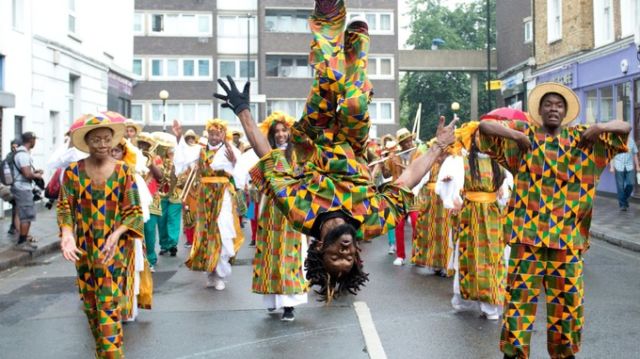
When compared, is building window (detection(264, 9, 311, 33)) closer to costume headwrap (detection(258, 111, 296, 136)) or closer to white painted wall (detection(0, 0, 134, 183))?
white painted wall (detection(0, 0, 134, 183))

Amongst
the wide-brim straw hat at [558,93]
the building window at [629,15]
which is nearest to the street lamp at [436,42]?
the building window at [629,15]

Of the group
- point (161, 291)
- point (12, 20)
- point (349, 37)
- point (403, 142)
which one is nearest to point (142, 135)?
point (161, 291)

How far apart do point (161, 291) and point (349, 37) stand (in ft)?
17.6

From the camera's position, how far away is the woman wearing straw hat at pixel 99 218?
18.4 ft

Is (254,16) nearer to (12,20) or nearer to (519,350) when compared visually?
(12,20)

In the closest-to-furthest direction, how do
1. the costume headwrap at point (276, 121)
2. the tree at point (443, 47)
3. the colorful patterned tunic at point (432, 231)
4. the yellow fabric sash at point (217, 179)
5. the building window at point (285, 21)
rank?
the costume headwrap at point (276, 121) < the yellow fabric sash at point (217, 179) < the colorful patterned tunic at point (432, 231) < the building window at point (285, 21) < the tree at point (443, 47)

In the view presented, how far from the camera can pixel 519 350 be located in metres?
5.28

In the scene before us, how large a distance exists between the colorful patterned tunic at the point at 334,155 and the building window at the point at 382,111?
148ft

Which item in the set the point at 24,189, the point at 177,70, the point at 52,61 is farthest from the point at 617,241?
the point at 177,70

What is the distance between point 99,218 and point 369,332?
2760 millimetres

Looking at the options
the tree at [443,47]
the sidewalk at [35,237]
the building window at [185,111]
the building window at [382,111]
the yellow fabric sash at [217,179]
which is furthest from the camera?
the tree at [443,47]

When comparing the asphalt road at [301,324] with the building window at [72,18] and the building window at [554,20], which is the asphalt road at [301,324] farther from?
the building window at [554,20]

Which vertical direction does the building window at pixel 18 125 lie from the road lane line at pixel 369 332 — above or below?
above

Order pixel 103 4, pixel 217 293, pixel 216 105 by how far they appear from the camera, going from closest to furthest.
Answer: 1. pixel 217 293
2. pixel 103 4
3. pixel 216 105
